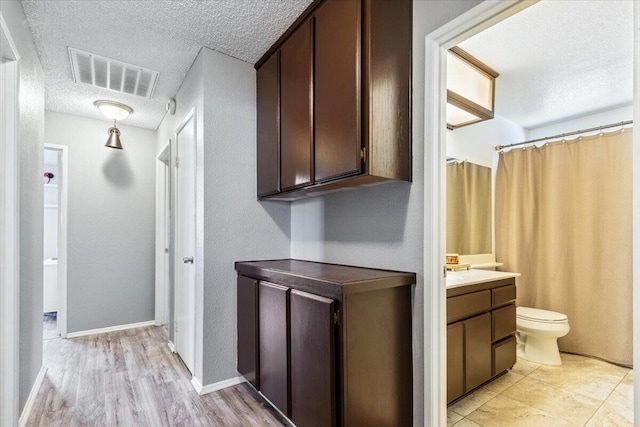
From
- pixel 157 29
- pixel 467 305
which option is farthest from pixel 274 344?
pixel 157 29

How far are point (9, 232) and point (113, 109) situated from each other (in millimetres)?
1958

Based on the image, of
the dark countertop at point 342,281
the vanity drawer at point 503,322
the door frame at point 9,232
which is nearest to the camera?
the dark countertop at point 342,281

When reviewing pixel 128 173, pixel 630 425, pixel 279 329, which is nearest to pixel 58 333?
pixel 128 173

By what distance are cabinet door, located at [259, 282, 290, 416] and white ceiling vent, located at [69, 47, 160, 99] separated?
2.07m

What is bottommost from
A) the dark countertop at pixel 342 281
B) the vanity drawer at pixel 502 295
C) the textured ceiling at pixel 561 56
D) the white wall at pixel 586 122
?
the vanity drawer at pixel 502 295

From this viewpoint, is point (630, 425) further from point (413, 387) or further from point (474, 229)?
point (474, 229)

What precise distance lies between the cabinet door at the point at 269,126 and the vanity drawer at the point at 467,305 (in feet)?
4.28

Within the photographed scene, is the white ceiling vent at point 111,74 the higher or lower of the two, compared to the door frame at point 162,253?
higher

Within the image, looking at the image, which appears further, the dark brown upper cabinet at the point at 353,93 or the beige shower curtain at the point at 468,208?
the beige shower curtain at the point at 468,208

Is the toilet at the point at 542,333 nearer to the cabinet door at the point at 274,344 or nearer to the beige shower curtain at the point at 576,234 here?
the beige shower curtain at the point at 576,234

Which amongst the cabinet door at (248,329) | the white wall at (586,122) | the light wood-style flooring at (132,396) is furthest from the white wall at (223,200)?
the white wall at (586,122)

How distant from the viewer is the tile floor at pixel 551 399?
190cm

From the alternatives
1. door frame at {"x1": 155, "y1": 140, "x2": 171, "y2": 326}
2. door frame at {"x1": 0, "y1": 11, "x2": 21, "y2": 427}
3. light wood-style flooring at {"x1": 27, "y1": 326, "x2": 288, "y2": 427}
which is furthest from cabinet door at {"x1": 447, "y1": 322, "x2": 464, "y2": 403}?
door frame at {"x1": 155, "y1": 140, "x2": 171, "y2": 326}

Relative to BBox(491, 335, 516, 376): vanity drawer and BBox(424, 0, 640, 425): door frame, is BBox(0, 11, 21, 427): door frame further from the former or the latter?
BBox(491, 335, 516, 376): vanity drawer
